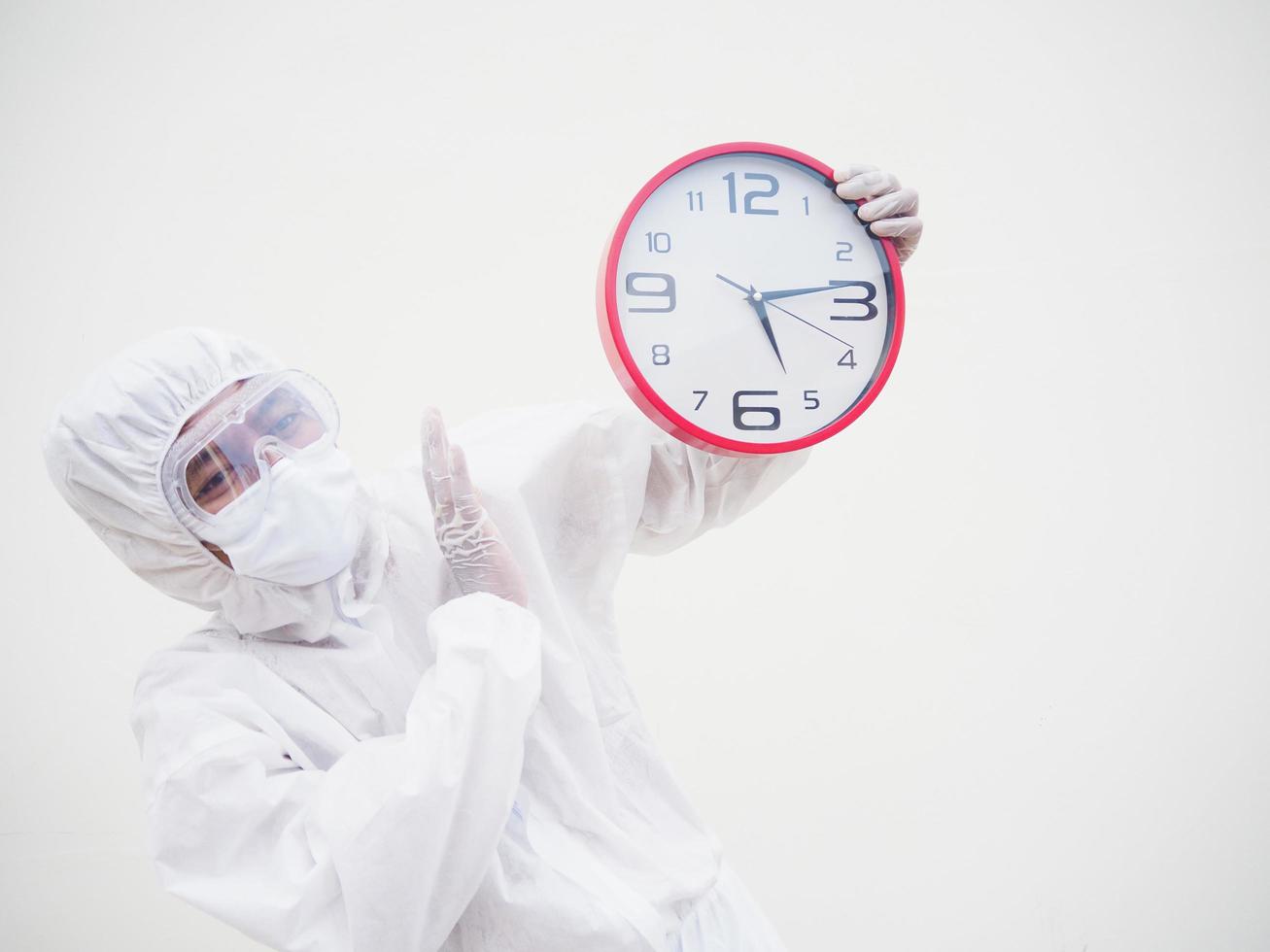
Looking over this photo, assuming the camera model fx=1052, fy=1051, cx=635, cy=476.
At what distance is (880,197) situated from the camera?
4.01ft

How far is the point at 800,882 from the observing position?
2.27 m

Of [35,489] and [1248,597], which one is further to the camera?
[1248,597]

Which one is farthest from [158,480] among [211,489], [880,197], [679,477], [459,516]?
[880,197]

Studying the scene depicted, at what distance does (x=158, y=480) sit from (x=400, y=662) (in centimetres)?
34

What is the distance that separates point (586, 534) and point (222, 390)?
46 cm

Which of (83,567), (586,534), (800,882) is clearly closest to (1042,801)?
(800,882)

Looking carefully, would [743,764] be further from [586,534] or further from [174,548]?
[174,548]

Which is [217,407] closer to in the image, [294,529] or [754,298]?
[294,529]

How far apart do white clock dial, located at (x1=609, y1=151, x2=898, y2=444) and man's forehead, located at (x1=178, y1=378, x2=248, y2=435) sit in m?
0.42

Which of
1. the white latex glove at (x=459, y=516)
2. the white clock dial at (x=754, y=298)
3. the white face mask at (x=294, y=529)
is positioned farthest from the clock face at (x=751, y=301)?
the white face mask at (x=294, y=529)

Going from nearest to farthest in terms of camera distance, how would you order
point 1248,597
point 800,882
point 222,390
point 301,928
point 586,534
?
point 301,928, point 222,390, point 586,534, point 800,882, point 1248,597

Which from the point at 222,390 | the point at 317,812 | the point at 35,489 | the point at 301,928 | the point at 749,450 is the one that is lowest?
the point at 301,928

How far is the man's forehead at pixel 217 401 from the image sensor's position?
1.09 metres

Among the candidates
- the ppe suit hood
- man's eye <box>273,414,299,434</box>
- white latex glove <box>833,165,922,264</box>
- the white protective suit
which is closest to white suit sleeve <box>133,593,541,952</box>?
the white protective suit
